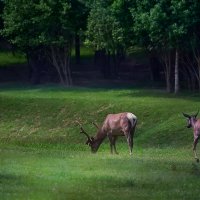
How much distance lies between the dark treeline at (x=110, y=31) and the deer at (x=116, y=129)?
14044 mm

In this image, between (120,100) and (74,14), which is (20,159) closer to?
(120,100)

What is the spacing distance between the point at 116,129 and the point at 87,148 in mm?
4779

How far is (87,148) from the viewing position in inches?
1433

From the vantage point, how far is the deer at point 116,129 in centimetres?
3114

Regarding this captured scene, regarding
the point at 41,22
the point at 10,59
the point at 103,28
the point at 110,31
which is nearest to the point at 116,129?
the point at 110,31

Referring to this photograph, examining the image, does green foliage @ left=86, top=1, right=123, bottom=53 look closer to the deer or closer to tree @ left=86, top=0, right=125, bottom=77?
tree @ left=86, top=0, right=125, bottom=77

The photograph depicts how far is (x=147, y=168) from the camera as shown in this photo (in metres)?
24.0

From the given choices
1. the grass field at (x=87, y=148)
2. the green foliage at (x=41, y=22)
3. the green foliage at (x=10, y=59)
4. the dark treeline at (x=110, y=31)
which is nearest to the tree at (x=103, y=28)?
the dark treeline at (x=110, y=31)

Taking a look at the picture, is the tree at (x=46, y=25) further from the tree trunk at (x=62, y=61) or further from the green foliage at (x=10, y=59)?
the green foliage at (x=10, y=59)

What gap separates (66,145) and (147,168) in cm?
1455

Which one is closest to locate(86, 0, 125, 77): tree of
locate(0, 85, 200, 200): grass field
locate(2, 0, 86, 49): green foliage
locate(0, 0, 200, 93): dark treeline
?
locate(0, 0, 200, 93): dark treeline

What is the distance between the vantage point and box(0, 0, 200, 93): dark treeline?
46.3 meters

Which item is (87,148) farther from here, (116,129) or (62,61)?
(62,61)

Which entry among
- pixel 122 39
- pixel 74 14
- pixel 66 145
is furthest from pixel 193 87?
pixel 66 145
